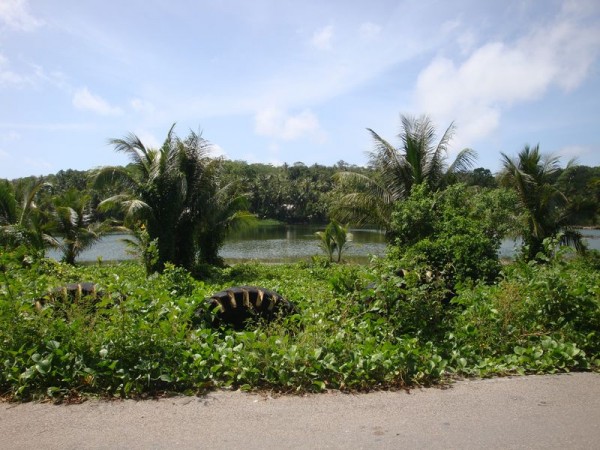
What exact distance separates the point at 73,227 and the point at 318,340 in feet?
64.5

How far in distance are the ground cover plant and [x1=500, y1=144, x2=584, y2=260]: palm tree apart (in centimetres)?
1455

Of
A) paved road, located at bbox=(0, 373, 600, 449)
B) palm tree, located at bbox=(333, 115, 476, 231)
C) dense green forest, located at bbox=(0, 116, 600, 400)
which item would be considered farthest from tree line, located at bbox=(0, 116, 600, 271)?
paved road, located at bbox=(0, 373, 600, 449)

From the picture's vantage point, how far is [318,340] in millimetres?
4688

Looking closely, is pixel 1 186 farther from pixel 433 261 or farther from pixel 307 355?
pixel 307 355

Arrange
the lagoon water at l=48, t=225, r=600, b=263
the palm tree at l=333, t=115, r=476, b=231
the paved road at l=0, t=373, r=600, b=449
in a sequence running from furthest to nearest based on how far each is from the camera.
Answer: the lagoon water at l=48, t=225, r=600, b=263 → the palm tree at l=333, t=115, r=476, b=231 → the paved road at l=0, t=373, r=600, b=449

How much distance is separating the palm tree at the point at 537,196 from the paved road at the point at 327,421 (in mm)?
16770

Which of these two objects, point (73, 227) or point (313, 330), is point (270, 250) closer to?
point (73, 227)

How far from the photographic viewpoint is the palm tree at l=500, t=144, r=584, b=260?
19.2 m

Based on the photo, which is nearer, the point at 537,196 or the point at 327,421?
the point at 327,421

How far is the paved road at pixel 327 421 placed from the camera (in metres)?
3.29

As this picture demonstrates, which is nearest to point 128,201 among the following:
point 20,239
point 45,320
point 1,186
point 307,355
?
point 20,239

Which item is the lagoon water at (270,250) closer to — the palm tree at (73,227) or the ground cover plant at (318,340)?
the palm tree at (73,227)

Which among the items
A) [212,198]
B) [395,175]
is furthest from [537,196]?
[212,198]

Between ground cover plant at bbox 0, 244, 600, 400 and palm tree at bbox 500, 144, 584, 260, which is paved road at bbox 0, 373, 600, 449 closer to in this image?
ground cover plant at bbox 0, 244, 600, 400
